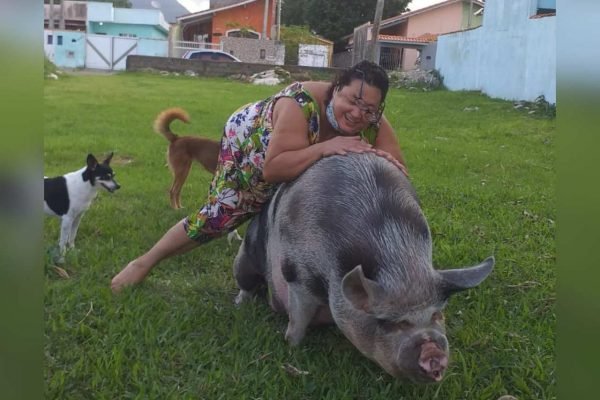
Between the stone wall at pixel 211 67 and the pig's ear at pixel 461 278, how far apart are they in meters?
19.8

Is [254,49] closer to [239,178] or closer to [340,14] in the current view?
[340,14]

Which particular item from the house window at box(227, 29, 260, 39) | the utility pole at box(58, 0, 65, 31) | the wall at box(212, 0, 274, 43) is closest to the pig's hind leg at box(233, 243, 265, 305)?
the house window at box(227, 29, 260, 39)

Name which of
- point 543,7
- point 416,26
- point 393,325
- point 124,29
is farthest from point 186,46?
point 393,325

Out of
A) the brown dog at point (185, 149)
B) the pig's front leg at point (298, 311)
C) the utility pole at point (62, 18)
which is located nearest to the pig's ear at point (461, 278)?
the pig's front leg at point (298, 311)

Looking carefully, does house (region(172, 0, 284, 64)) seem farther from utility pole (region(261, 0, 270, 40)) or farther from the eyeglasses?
the eyeglasses

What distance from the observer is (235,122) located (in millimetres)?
3754

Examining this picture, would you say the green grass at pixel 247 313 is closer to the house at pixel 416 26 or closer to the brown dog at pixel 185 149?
the brown dog at pixel 185 149

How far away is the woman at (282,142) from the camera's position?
3098 mm

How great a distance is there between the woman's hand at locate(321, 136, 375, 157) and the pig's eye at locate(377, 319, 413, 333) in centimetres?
92

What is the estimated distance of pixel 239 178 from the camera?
12.0ft

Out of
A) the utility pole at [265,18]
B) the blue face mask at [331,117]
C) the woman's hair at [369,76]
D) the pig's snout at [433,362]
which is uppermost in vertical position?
the utility pole at [265,18]

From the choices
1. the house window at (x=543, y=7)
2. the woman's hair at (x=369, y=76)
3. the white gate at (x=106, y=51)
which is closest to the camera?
the woman's hair at (x=369, y=76)
